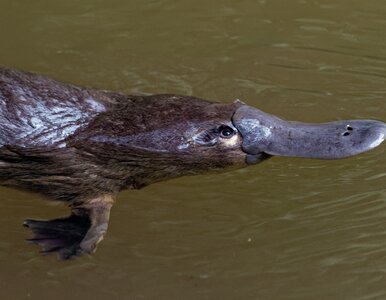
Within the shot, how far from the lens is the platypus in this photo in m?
4.20

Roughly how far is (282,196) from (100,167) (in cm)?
106

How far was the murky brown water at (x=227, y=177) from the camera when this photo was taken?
4.41 m

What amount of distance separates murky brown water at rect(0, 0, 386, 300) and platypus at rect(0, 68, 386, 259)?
0.32 metres

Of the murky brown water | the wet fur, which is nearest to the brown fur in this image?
the wet fur

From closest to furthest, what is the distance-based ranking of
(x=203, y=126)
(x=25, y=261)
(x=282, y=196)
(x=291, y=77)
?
(x=203, y=126)
(x=25, y=261)
(x=282, y=196)
(x=291, y=77)

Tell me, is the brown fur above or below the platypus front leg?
above

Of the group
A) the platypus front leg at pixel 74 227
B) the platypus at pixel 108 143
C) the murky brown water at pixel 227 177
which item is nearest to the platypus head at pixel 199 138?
the platypus at pixel 108 143

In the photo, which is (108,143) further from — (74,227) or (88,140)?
(74,227)

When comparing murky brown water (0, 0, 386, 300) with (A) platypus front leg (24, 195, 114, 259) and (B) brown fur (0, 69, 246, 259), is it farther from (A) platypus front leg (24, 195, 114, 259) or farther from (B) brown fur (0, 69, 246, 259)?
(B) brown fur (0, 69, 246, 259)

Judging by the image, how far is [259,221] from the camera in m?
4.69

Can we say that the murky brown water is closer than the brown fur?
No

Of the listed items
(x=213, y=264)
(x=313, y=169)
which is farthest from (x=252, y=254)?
(x=313, y=169)

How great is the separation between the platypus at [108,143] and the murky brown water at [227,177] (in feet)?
1.06

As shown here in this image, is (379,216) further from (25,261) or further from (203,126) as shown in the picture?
(25,261)
